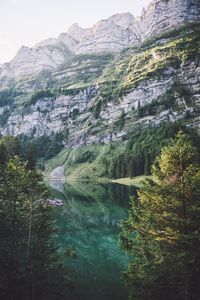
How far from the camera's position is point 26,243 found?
27641 mm

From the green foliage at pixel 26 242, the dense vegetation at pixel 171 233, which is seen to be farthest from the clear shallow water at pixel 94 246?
the dense vegetation at pixel 171 233

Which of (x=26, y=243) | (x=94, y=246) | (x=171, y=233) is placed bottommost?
(x=94, y=246)

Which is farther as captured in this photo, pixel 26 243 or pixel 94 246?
pixel 94 246

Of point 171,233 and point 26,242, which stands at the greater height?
point 171,233

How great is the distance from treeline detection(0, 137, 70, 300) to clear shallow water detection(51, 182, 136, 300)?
3.98 metres

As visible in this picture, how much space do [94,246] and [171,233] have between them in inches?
1333

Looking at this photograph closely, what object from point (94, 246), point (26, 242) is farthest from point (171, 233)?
point (94, 246)

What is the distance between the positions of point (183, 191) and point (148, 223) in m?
4.25

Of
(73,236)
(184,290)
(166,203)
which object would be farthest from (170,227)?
(73,236)

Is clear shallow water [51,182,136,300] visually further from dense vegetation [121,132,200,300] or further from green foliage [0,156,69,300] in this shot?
dense vegetation [121,132,200,300]

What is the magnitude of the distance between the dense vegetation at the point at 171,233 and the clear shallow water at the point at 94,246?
919 cm

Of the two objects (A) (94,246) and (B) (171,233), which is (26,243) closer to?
(B) (171,233)

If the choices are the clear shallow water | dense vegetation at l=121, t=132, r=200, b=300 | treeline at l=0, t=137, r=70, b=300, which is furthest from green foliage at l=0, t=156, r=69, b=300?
dense vegetation at l=121, t=132, r=200, b=300

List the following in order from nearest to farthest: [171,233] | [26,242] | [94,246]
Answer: [171,233], [26,242], [94,246]
